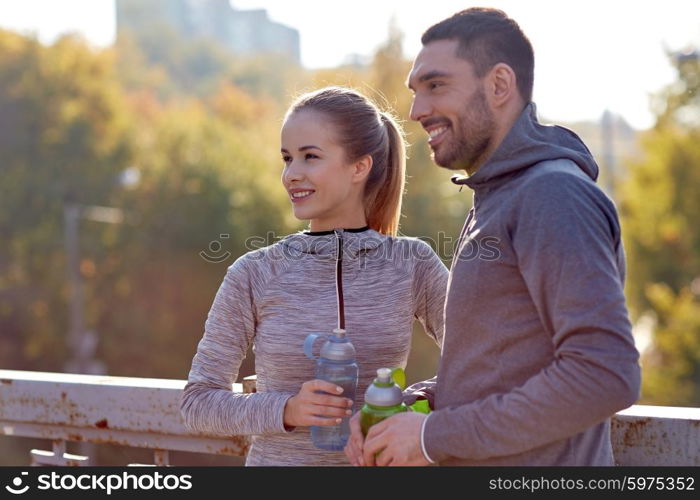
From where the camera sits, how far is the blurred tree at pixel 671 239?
1767 centimetres

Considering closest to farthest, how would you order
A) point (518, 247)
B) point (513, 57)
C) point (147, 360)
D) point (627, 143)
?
point (518, 247)
point (513, 57)
point (147, 360)
point (627, 143)

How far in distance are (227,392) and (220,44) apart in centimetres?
10965

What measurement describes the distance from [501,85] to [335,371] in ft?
3.18

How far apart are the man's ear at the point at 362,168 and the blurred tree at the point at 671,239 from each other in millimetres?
15902

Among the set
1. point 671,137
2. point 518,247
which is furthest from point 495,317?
point 671,137

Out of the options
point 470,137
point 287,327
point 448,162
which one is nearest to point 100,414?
point 287,327

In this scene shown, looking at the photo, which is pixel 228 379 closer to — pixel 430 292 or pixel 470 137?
pixel 430 292

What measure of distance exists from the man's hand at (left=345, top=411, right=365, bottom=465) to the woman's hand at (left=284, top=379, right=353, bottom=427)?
0.11 m

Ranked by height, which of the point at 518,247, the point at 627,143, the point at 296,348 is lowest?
the point at 296,348

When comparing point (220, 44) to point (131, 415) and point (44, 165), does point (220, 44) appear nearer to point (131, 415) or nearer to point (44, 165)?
point (44, 165)

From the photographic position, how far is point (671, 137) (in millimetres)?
18234

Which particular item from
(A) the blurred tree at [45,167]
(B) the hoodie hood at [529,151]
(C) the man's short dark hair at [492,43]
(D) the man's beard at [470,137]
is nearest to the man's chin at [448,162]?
(D) the man's beard at [470,137]

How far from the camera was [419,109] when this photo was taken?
98.8 inches

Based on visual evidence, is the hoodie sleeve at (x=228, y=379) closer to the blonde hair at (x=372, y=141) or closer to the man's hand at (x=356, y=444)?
the man's hand at (x=356, y=444)
